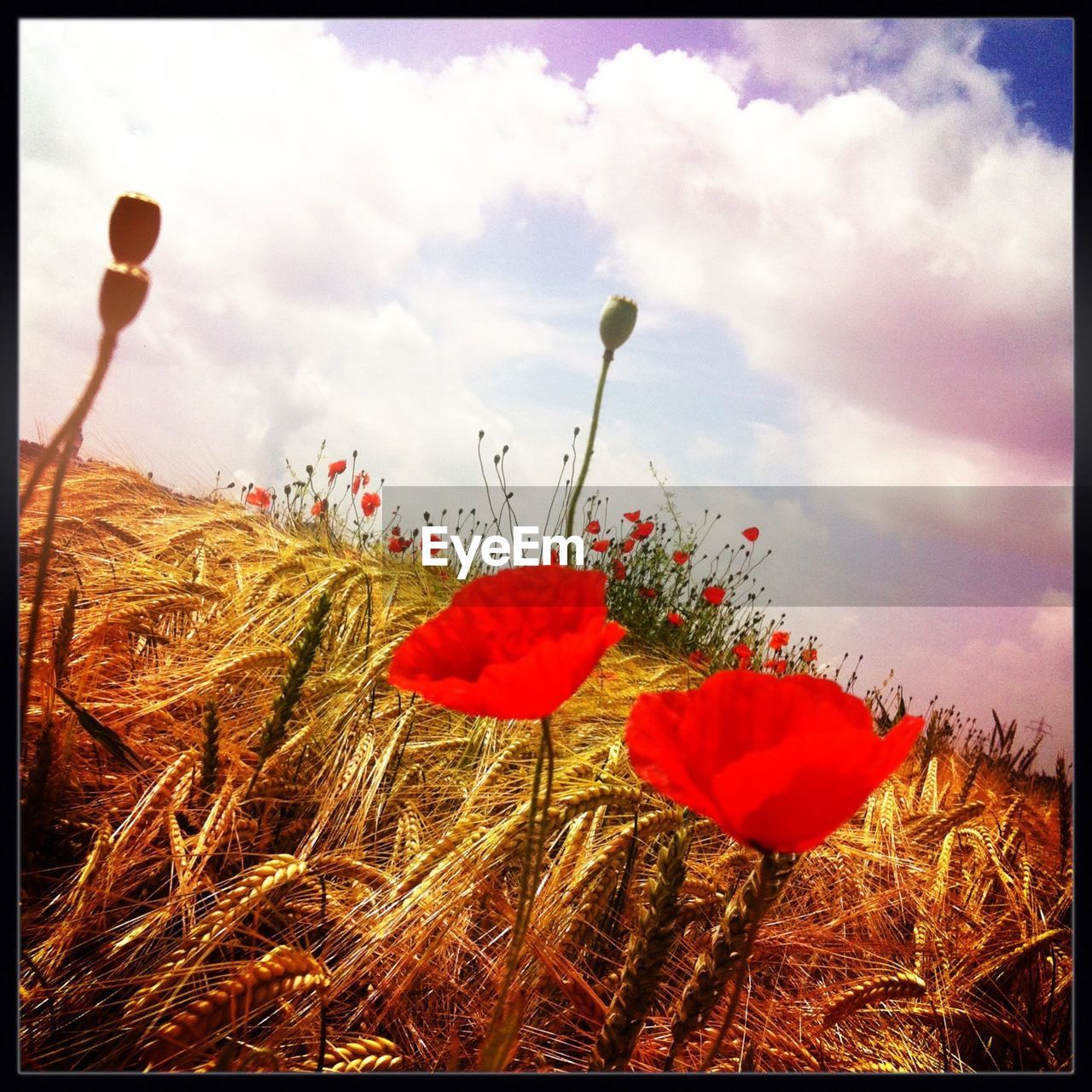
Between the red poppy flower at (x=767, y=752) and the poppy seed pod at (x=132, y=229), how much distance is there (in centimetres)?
38

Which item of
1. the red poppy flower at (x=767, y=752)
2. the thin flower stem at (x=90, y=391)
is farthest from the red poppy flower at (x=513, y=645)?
the thin flower stem at (x=90, y=391)

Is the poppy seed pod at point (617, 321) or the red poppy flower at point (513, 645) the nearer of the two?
the red poppy flower at point (513, 645)

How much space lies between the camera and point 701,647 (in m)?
1.64

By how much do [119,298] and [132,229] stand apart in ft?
0.24

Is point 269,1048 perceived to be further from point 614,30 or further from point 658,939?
point 614,30

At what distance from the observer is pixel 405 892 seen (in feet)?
2.32

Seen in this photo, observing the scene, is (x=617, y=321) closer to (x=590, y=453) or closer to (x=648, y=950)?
(x=590, y=453)

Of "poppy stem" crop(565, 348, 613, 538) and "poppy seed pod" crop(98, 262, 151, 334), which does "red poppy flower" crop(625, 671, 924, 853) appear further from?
"poppy seed pod" crop(98, 262, 151, 334)

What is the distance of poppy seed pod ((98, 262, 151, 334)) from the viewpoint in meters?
0.45

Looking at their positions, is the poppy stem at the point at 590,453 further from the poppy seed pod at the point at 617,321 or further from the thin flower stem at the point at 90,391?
the thin flower stem at the point at 90,391

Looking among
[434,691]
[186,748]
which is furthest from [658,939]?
[186,748]

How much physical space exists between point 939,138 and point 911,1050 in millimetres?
867

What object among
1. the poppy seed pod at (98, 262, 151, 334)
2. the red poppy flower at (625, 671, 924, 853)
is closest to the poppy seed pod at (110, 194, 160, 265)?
the poppy seed pod at (98, 262, 151, 334)

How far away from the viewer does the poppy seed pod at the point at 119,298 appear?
0.45 meters
